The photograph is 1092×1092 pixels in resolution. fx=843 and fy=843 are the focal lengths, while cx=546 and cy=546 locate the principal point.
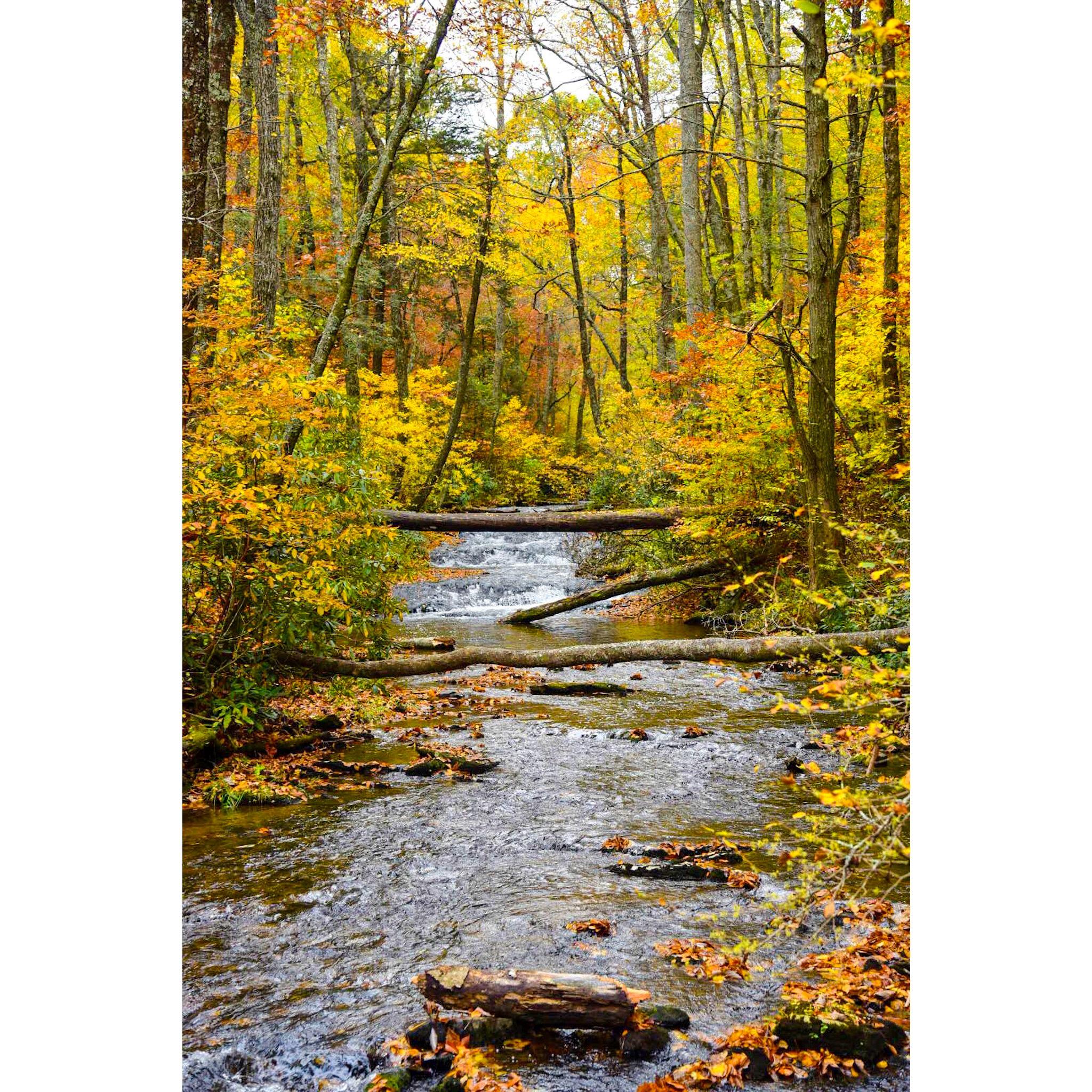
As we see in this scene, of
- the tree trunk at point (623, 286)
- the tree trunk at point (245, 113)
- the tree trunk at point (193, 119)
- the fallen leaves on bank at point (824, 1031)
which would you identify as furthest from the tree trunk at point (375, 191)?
the tree trunk at point (623, 286)

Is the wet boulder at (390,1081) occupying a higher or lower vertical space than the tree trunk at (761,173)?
lower

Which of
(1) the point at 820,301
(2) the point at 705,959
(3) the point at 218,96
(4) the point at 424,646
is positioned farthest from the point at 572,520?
(2) the point at 705,959

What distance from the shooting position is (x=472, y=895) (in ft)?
12.6

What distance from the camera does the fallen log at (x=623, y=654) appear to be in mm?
4383

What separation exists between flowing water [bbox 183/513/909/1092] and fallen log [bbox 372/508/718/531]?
3.56 m

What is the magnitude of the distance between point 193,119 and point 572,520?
6208mm

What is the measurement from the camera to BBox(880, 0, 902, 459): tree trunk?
9312mm

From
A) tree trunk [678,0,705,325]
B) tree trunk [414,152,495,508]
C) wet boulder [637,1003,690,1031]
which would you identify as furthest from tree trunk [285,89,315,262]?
wet boulder [637,1003,690,1031]

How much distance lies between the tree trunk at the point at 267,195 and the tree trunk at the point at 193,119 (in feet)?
5.98

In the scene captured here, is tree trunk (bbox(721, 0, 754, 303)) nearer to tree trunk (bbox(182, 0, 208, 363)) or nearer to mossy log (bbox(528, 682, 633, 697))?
mossy log (bbox(528, 682, 633, 697))

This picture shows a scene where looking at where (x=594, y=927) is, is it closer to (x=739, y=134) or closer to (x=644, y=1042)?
(x=644, y=1042)

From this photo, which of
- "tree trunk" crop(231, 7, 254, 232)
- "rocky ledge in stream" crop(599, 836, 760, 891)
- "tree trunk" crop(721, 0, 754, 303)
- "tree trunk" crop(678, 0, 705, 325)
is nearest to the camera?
"rocky ledge in stream" crop(599, 836, 760, 891)

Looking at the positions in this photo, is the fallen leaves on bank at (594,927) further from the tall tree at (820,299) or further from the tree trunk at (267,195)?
the tree trunk at (267,195)
